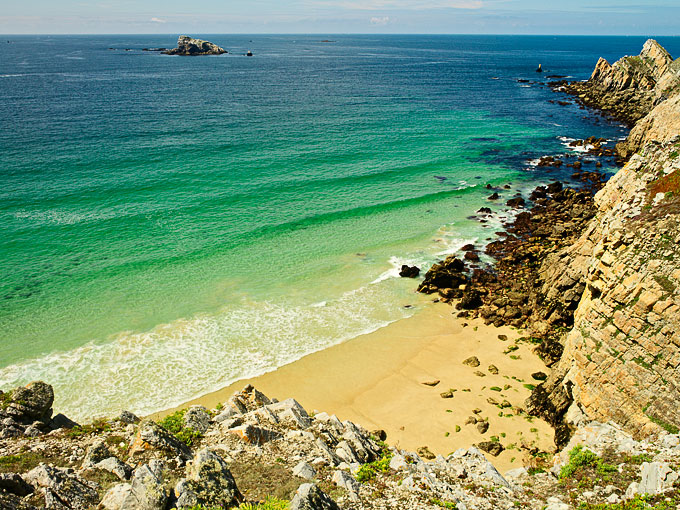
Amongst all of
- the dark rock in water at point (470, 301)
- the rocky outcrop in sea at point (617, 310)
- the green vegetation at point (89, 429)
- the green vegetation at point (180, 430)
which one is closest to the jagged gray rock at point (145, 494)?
the green vegetation at point (180, 430)

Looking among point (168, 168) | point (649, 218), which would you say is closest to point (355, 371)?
point (649, 218)

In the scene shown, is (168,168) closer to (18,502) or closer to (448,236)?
(448,236)

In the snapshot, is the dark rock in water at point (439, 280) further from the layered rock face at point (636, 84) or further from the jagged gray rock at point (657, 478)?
the layered rock face at point (636, 84)

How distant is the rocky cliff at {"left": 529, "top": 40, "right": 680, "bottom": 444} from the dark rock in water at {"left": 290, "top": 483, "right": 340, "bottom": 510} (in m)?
12.4

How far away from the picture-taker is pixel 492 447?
19859 mm

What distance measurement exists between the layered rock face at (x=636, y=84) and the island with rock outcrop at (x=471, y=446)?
80.6 meters

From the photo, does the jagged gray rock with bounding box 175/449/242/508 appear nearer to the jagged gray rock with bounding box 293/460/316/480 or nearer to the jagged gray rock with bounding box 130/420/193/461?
the jagged gray rock with bounding box 130/420/193/461

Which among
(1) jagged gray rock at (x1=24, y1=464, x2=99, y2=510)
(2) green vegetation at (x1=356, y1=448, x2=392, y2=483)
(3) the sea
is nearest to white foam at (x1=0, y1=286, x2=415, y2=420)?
(3) the sea

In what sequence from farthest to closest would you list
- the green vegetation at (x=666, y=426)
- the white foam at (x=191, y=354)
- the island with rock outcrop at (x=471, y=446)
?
the white foam at (x=191, y=354) → the green vegetation at (x=666, y=426) → the island with rock outcrop at (x=471, y=446)

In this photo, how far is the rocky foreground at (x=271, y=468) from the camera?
11.2 meters

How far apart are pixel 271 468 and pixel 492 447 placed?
36.8 feet

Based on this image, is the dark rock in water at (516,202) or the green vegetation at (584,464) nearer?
the green vegetation at (584,464)

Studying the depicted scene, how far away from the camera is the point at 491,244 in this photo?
39.9m

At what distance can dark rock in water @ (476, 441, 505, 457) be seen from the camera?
19.7 m
